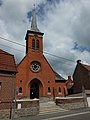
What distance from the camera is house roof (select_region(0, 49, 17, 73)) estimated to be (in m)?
19.6

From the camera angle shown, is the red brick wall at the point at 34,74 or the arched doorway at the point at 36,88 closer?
the red brick wall at the point at 34,74

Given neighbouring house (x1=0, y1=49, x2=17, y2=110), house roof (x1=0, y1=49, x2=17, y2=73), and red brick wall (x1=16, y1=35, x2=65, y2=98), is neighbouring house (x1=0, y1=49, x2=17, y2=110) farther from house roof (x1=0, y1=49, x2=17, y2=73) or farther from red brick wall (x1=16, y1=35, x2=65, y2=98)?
red brick wall (x1=16, y1=35, x2=65, y2=98)

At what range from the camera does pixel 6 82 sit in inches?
755

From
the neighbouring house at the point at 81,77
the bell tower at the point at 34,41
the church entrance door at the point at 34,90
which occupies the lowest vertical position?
the church entrance door at the point at 34,90

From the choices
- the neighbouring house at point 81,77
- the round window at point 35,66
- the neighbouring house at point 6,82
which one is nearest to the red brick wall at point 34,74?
the round window at point 35,66

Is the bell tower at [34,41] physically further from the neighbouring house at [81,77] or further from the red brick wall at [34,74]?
the neighbouring house at [81,77]

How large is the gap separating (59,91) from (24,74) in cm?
938

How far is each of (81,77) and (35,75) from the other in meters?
13.4

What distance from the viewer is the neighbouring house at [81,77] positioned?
3916 centimetres

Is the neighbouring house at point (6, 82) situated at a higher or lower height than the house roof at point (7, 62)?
lower

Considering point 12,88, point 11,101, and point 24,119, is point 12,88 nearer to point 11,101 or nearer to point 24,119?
point 11,101

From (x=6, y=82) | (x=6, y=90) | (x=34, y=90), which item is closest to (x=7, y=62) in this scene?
(x=6, y=82)

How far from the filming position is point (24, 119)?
17.7 meters

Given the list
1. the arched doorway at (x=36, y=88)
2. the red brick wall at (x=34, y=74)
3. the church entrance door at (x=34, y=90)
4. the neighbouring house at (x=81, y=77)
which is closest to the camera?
the red brick wall at (x=34, y=74)
